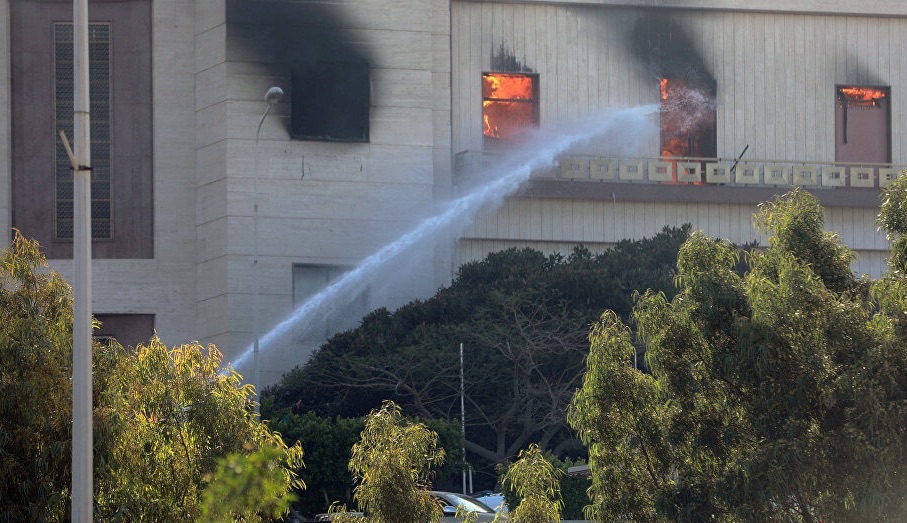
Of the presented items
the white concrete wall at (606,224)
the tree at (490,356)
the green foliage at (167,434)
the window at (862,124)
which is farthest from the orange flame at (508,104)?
the green foliage at (167,434)

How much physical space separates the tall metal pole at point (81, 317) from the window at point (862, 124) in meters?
46.5

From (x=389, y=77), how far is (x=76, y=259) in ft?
126

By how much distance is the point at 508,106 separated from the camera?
56469 millimetres

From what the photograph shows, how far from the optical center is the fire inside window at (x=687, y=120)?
57.6 meters

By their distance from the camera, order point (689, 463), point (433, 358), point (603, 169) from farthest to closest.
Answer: point (603, 169), point (433, 358), point (689, 463)

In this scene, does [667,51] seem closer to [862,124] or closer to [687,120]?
[687,120]

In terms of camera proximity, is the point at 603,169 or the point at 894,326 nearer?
the point at 894,326

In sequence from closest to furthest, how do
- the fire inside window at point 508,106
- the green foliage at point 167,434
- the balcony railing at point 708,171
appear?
the green foliage at point 167,434 → the balcony railing at point 708,171 → the fire inside window at point 508,106

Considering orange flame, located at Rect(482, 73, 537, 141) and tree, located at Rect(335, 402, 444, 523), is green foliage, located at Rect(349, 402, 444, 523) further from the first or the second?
orange flame, located at Rect(482, 73, 537, 141)

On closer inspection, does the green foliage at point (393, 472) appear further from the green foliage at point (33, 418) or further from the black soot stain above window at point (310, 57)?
the black soot stain above window at point (310, 57)

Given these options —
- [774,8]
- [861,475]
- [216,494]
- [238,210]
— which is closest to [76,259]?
[216,494]

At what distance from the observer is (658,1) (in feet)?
188

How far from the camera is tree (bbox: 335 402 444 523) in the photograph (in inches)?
662

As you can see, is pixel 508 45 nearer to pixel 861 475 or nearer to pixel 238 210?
pixel 238 210
